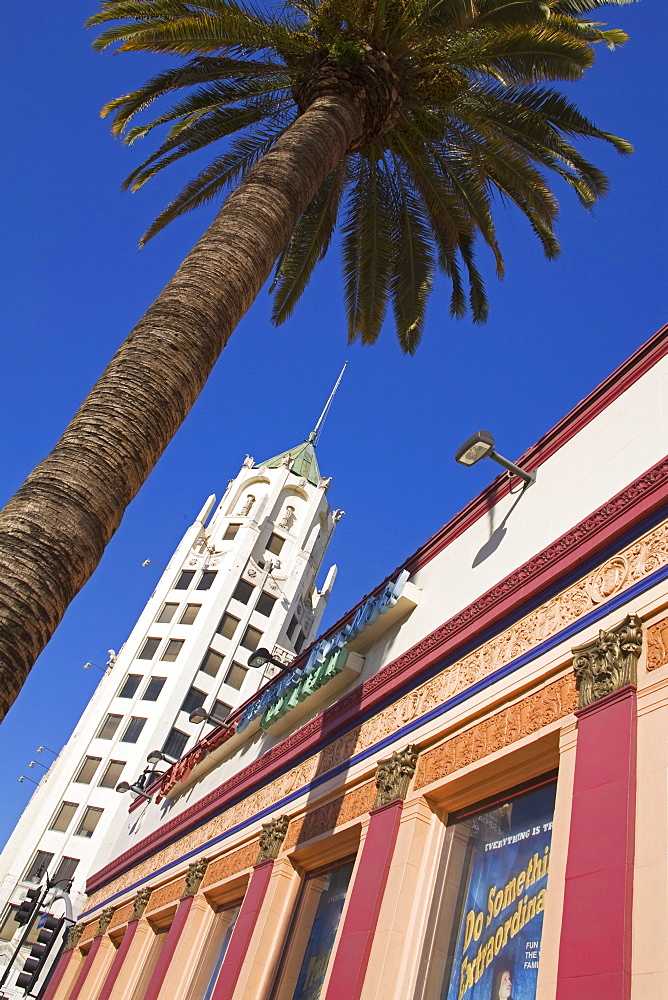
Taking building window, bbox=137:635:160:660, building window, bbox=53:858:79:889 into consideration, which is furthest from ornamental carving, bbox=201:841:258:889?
building window, bbox=137:635:160:660

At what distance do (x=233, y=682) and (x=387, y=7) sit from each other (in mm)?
41261

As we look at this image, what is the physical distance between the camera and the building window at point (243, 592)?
51.9m

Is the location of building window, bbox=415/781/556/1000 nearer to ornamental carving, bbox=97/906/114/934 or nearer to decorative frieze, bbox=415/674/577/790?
decorative frieze, bbox=415/674/577/790

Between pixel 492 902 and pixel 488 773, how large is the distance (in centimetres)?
140

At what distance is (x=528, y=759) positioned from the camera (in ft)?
29.5

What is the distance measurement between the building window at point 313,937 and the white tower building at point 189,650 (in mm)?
26814

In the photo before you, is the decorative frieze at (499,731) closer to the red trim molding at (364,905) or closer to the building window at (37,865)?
the red trim molding at (364,905)

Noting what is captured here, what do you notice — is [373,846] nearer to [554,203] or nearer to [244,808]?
[244,808]

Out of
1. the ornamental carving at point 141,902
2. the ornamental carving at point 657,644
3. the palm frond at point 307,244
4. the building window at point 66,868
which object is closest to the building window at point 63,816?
the building window at point 66,868

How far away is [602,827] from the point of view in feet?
23.0

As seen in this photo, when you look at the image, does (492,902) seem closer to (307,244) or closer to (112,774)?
(307,244)

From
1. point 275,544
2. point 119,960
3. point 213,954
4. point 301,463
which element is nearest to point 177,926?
point 213,954

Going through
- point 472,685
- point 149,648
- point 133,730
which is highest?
point 149,648

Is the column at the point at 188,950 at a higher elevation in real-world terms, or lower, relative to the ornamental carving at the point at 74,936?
lower
